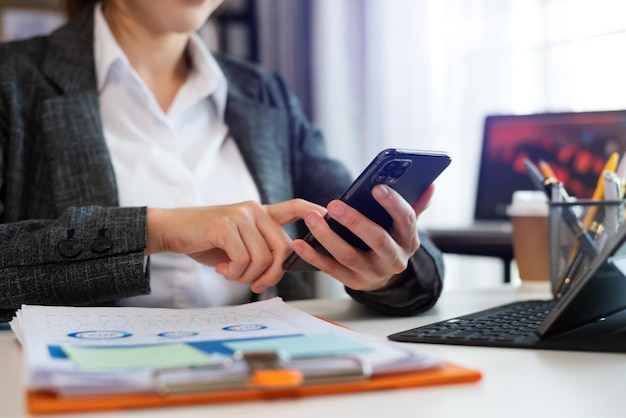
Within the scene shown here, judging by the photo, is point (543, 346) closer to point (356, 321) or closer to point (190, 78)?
point (356, 321)

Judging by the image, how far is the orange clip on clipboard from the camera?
0.41 meters

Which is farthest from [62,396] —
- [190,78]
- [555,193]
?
[190,78]

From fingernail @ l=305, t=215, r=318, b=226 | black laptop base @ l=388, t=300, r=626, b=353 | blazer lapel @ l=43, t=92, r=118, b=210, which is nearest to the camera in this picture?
black laptop base @ l=388, t=300, r=626, b=353

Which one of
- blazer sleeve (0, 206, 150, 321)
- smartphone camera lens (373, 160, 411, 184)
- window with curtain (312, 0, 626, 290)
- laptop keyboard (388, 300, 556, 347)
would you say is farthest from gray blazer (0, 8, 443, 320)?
window with curtain (312, 0, 626, 290)

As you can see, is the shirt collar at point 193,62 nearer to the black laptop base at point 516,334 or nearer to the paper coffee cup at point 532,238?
the paper coffee cup at point 532,238

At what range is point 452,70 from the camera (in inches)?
77.5

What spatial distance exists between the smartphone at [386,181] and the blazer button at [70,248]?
0.71ft

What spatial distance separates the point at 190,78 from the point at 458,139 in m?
0.94

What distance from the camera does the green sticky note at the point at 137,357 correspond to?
444mm

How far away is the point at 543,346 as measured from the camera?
60cm

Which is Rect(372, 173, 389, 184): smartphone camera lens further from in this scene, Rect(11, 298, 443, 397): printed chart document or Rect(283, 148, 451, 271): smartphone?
Rect(11, 298, 443, 397): printed chart document

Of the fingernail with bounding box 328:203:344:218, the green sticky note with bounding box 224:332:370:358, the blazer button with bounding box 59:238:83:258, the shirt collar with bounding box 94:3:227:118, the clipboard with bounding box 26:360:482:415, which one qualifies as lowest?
the clipboard with bounding box 26:360:482:415

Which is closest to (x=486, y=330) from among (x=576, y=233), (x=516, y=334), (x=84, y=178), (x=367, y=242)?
(x=516, y=334)

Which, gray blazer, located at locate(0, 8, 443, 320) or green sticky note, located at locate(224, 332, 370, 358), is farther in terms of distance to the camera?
gray blazer, located at locate(0, 8, 443, 320)
